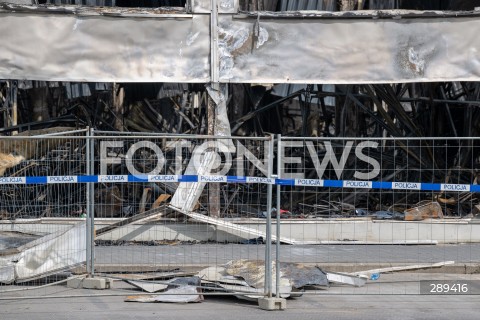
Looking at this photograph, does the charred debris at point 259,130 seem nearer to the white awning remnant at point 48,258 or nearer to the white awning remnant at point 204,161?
the white awning remnant at point 204,161

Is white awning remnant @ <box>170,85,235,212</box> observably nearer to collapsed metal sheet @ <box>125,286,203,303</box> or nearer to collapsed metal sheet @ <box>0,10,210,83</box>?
collapsed metal sheet @ <box>0,10,210,83</box>

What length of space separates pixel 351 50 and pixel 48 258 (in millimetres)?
6304

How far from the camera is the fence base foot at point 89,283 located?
10977mm

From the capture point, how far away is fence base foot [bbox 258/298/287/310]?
388 inches

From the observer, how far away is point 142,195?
14.7 meters

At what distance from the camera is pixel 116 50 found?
14.5 m

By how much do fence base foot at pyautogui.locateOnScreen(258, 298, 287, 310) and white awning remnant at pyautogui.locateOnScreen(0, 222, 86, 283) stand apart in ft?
8.55

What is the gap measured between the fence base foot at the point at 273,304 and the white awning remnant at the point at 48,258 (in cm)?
261

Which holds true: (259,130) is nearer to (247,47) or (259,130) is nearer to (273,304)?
(247,47)

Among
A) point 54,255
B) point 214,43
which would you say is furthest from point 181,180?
point 214,43

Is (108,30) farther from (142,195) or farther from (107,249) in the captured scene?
(107,249)

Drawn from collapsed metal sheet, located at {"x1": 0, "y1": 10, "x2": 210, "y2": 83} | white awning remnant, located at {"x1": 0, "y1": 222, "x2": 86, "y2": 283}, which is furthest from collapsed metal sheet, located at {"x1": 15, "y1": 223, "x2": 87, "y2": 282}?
collapsed metal sheet, located at {"x1": 0, "y1": 10, "x2": 210, "y2": 83}

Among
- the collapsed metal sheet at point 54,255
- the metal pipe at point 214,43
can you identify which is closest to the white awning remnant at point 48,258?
the collapsed metal sheet at point 54,255

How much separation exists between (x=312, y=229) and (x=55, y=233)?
466 centimetres
